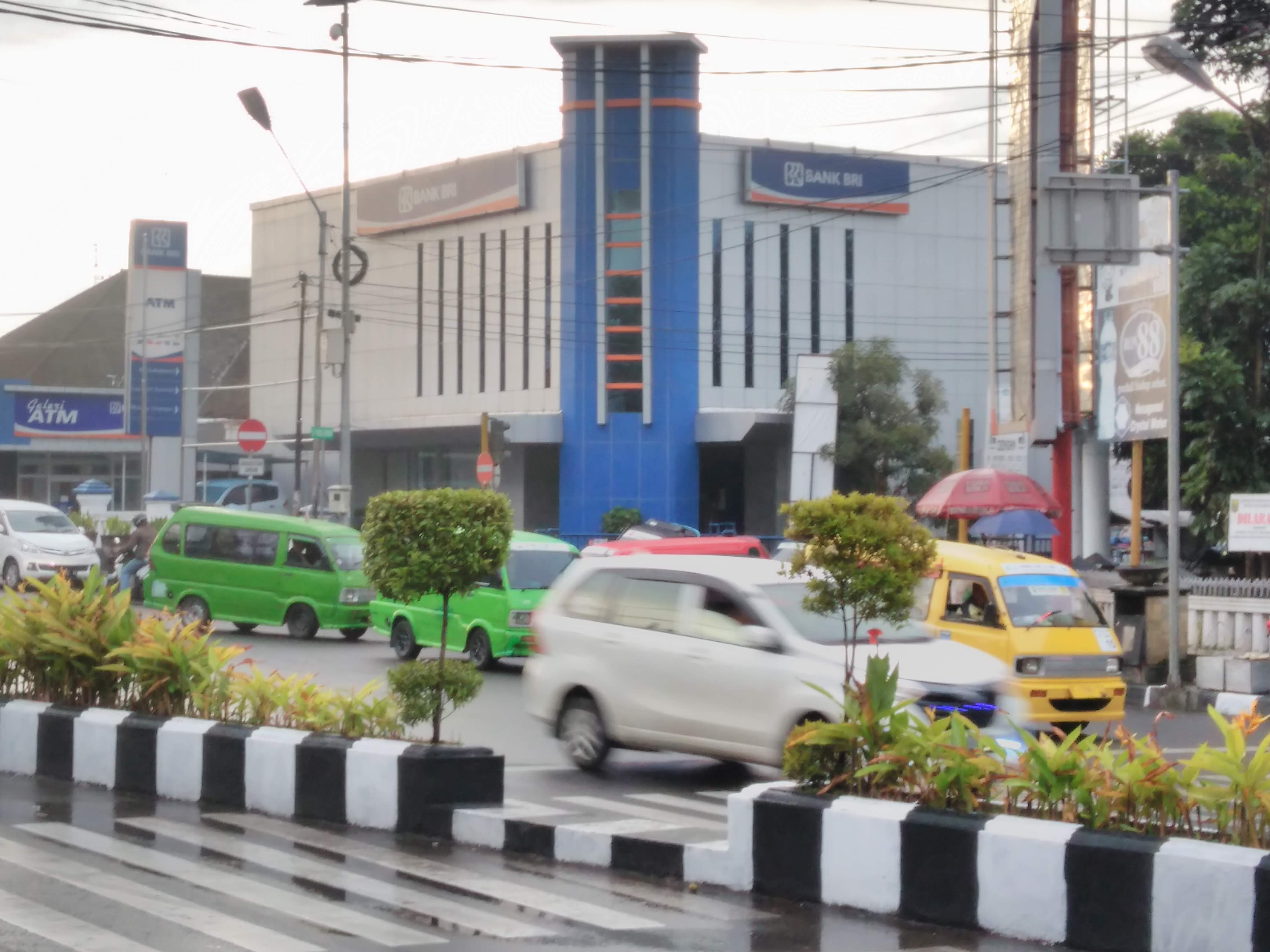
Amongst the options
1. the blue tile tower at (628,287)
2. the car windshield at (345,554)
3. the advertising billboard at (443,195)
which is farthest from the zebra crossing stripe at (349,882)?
the advertising billboard at (443,195)

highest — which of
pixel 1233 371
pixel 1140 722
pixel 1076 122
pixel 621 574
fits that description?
pixel 1076 122

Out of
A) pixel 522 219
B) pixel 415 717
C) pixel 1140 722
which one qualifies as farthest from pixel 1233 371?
pixel 522 219

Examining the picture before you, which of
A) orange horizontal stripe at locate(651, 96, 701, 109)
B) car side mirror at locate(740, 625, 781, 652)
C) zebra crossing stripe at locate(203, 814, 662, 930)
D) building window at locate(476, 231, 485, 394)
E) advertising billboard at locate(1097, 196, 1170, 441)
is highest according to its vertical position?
orange horizontal stripe at locate(651, 96, 701, 109)

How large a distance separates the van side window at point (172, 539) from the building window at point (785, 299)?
31.9m

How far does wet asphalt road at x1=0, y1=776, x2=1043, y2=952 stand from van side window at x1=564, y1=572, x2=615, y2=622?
3652 millimetres

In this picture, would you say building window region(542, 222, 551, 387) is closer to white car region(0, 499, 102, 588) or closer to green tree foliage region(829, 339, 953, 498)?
green tree foliage region(829, 339, 953, 498)

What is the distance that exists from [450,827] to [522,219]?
4863cm

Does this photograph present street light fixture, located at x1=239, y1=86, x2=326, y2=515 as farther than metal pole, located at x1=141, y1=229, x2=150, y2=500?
No

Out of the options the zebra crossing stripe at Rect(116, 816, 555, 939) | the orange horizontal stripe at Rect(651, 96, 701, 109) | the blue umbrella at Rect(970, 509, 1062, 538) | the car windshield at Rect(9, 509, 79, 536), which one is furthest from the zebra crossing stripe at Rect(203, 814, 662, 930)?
the orange horizontal stripe at Rect(651, 96, 701, 109)

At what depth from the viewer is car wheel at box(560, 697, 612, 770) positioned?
41.0 ft

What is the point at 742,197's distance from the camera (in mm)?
54469

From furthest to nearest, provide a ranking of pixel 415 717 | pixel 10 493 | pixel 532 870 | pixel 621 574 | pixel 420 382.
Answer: pixel 10 493 < pixel 420 382 < pixel 621 574 < pixel 415 717 < pixel 532 870

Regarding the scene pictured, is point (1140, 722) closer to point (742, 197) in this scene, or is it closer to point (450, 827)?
point (450, 827)

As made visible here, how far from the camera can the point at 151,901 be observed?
730cm
